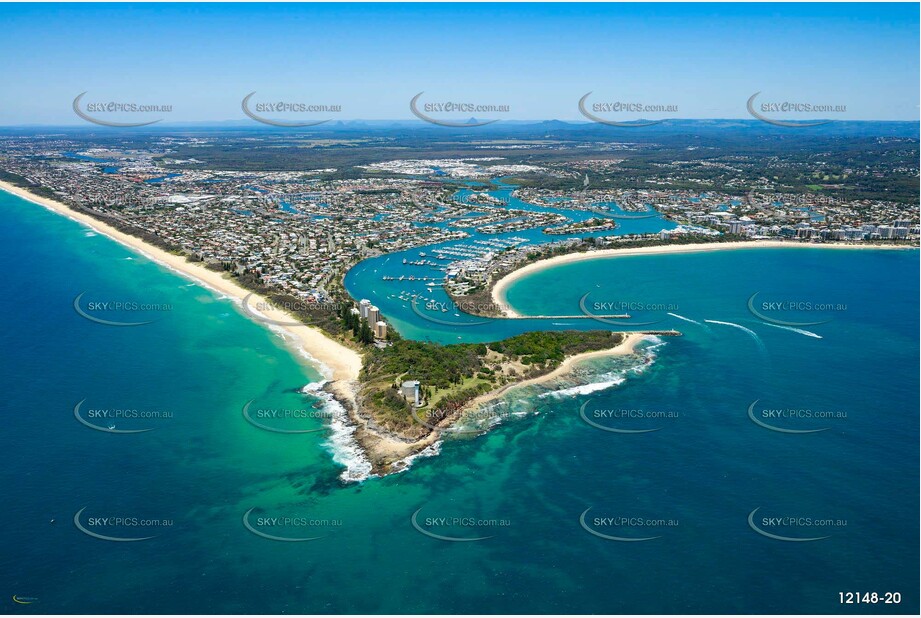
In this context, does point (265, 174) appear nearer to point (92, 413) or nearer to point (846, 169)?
point (92, 413)

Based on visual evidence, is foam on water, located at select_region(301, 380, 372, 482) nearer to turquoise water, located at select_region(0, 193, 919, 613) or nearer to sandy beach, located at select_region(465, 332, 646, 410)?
turquoise water, located at select_region(0, 193, 919, 613)

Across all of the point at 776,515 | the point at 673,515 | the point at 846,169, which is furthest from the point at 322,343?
the point at 846,169

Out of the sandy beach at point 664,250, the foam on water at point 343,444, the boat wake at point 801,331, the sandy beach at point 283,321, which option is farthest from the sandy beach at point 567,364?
the sandy beach at point 664,250

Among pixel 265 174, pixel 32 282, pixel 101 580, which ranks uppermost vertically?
pixel 265 174

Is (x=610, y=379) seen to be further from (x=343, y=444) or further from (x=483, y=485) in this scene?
(x=343, y=444)

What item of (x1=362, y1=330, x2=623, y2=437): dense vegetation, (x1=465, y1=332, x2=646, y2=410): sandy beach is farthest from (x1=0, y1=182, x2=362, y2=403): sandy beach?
(x1=465, y1=332, x2=646, y2=410): sandy beach

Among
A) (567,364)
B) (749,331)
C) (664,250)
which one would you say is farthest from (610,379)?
(664,250)
